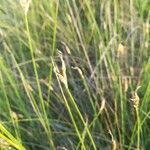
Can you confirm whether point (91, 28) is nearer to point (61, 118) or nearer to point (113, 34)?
point (113, 34)

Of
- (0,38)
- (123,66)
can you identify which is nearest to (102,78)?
(123,66)

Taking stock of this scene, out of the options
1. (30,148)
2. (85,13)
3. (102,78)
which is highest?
(85,13)

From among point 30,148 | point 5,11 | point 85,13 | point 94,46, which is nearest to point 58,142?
point 30,148

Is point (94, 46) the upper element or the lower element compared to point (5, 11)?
lower

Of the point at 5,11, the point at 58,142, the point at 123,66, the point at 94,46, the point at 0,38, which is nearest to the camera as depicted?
the point at 58,142

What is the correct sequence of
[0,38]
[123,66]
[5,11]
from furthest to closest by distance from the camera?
1. [5,11]
2. [0,38]
3. [123,66]

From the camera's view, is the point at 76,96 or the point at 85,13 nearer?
the point at 76,96
